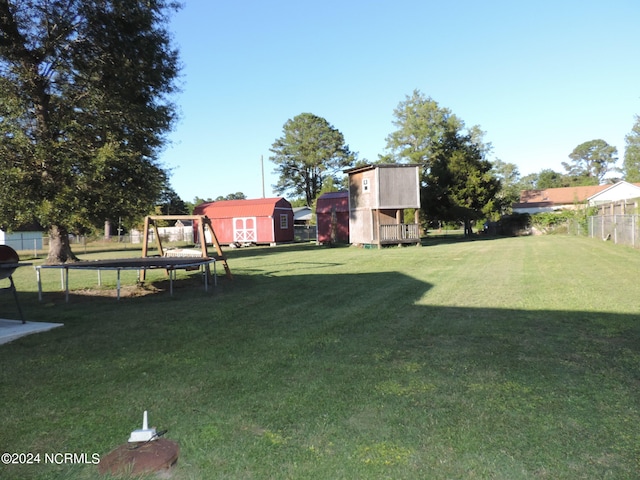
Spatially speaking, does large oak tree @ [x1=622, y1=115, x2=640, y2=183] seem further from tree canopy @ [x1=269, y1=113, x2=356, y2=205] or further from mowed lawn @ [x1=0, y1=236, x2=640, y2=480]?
mowed lawn @ [x1=0, y1=236, x2=640, y2=480]

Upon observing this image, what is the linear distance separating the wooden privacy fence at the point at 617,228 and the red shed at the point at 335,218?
16259 millimetres

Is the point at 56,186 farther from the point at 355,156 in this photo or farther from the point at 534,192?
the point at 534,192

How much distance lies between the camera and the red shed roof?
34.7 metres

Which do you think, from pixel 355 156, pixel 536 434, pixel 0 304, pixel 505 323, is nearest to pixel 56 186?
pixel 0 304

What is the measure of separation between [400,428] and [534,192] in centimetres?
7531

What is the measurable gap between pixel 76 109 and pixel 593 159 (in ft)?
357

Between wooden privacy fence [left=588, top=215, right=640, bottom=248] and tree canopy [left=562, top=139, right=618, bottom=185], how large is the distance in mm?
77268

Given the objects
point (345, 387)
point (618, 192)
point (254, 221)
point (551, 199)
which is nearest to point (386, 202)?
point (254, 221)

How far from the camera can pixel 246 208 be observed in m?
35.6

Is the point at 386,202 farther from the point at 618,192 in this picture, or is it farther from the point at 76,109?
the point at 618,192

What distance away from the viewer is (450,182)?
1444 inches

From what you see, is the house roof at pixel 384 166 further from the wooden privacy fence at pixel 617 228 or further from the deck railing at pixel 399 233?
the wooden privacy fence at pixel 617 228

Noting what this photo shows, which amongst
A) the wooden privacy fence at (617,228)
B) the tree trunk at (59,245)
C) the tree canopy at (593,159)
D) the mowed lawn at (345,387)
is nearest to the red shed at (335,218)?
the wooden privacy fence at (617,228)

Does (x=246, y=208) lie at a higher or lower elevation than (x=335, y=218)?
higher
